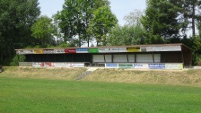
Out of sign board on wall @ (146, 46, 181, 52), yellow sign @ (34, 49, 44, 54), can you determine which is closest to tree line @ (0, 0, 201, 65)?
yellow sign @ (34, 49, 44, 54)

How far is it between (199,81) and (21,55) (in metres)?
40.2

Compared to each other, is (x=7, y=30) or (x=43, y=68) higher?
(x=7, y=30)

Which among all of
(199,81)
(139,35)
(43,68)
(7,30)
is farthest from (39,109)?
(7,30)

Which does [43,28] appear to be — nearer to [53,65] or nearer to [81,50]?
[53,65]

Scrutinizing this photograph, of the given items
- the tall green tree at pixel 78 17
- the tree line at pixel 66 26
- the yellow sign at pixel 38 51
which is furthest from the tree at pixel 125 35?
the yellow sign at pixel 38 51

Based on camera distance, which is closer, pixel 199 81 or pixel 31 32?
pixel 199 81

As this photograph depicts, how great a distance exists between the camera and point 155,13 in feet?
188

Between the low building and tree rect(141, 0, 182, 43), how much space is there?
25.3 ft

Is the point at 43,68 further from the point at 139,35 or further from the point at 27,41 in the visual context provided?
the point at 27,41

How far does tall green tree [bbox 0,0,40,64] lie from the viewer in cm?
7562

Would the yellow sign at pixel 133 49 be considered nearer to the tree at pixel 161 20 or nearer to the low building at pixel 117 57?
the low building at pixel 117 57

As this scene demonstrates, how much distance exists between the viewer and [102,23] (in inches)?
2982

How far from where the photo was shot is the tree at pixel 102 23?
7481 centimetres

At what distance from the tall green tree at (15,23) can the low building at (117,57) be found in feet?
45.8
